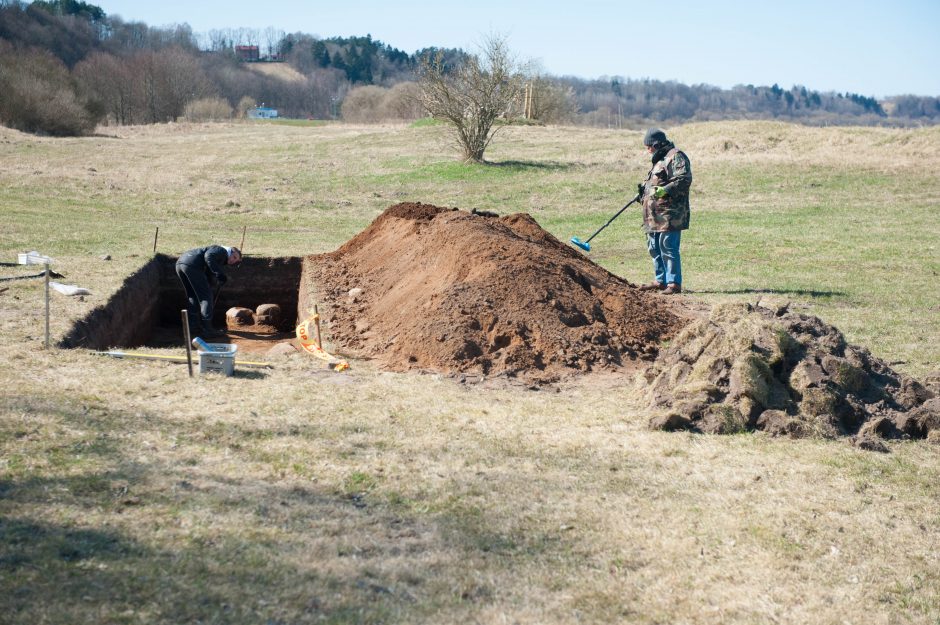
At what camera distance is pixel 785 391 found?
6.62 m

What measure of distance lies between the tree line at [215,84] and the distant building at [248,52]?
1.30 metres

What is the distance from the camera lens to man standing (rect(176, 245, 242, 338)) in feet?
37.0

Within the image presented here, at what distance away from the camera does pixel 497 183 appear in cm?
2514

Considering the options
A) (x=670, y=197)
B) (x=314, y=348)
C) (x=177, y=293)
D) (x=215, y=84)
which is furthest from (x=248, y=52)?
(x=314, y=348)

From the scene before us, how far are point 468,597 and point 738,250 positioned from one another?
12444mm

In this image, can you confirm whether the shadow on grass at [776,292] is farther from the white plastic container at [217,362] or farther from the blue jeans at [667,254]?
the white plastic container at [217,362]

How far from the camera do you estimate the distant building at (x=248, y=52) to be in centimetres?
15975

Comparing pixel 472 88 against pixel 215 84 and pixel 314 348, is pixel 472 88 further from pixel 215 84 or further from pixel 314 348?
pixel 215 84

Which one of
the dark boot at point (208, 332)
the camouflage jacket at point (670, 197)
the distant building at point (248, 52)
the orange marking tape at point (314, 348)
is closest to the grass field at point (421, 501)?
the orange marking tape at point (314, 348)

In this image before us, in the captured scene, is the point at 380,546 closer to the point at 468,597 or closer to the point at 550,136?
the point at 468,597

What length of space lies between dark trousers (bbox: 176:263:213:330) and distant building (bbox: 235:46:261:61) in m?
158

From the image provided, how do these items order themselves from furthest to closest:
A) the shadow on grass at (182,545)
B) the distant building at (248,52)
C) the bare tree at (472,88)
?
the distant building at (248,52) → the bare tree at (472,88) → the shadow on grass at (182,545)

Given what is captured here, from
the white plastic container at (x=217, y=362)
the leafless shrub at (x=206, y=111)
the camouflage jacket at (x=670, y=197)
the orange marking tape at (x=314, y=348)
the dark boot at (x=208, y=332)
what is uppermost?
the leafless shrub at (x=206, y=111)

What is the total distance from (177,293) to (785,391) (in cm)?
948
